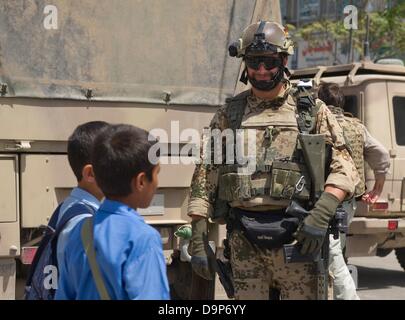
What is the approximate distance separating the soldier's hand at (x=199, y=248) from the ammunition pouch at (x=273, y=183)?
194mm

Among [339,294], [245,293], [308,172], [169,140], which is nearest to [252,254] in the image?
[245,293]

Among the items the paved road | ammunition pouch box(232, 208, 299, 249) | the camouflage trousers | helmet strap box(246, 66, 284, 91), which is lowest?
the paved road

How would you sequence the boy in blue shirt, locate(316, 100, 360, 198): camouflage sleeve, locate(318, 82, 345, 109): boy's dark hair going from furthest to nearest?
1. locate(318, 82, 345, 109): boy's dark hair
2. locate(316, 100, 360, 198): camouflage sleeve
3. the boy in blue shirt

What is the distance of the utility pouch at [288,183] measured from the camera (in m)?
3.77

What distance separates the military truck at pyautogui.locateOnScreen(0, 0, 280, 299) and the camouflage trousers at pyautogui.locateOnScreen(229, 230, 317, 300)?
48.5 inches

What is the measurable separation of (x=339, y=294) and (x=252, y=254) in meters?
Result: 0.91

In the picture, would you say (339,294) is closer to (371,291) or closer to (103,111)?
(103,111)

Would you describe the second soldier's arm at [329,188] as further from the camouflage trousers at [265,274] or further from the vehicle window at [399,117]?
the vehicle window at [399,117]

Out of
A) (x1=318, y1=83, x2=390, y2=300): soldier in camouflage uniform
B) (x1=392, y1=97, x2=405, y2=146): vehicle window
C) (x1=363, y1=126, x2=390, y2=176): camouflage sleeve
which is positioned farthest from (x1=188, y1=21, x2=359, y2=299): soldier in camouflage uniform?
(x1=392, y1=97, x2=405, y2=146): vehicle window

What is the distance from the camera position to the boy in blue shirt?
2117 mm

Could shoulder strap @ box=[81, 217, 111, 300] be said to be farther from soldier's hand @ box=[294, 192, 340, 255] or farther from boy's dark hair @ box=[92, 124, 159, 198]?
soldier's hand @ box=[294, 192, 340, 255]

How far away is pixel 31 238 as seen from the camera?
185 inches

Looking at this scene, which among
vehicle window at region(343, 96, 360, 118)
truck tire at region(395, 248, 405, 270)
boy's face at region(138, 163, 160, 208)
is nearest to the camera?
boy's face at region(138, 163, 160, 208)

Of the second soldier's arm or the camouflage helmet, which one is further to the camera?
the camouflage helmet
